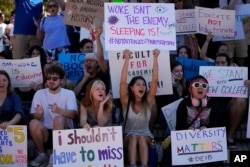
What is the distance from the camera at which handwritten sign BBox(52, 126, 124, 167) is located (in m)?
6.18

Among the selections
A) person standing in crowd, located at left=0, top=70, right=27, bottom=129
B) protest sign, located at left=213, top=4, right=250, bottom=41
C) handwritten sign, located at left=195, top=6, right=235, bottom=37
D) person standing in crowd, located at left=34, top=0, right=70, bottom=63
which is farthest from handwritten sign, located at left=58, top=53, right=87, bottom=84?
protest sign, located at left=213, top=4, right=250, bottom=41

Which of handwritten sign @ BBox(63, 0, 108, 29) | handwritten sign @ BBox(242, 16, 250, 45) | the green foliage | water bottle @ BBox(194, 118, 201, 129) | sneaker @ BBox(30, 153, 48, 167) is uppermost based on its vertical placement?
the green foliage

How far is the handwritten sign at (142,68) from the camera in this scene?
7.19 meters

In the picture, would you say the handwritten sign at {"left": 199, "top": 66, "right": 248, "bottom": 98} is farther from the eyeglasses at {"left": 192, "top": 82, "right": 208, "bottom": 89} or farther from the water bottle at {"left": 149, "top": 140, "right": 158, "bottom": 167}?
the water bottle at {"left": 149, "top": 140, "right": 158, "bottom": 167}

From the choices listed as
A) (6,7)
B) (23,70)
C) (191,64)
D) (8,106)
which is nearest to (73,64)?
(23,70)

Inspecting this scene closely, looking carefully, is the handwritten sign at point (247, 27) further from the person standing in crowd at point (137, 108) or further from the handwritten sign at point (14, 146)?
the handwritten sign at point (14, 146)

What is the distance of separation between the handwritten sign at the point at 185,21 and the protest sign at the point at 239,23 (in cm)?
39

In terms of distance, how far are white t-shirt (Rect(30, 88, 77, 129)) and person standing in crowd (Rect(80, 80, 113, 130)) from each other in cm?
17

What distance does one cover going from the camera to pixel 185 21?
8.64 meters

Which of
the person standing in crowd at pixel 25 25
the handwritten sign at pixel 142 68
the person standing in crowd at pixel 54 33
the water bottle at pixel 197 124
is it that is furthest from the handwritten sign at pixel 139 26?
the person standing in crowd at pixel 25 25

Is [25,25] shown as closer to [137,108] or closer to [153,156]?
[137,108]

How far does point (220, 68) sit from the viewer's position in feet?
23.5

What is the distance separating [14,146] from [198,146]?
6.68 ft

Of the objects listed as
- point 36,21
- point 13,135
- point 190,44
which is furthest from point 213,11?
point 13,135
